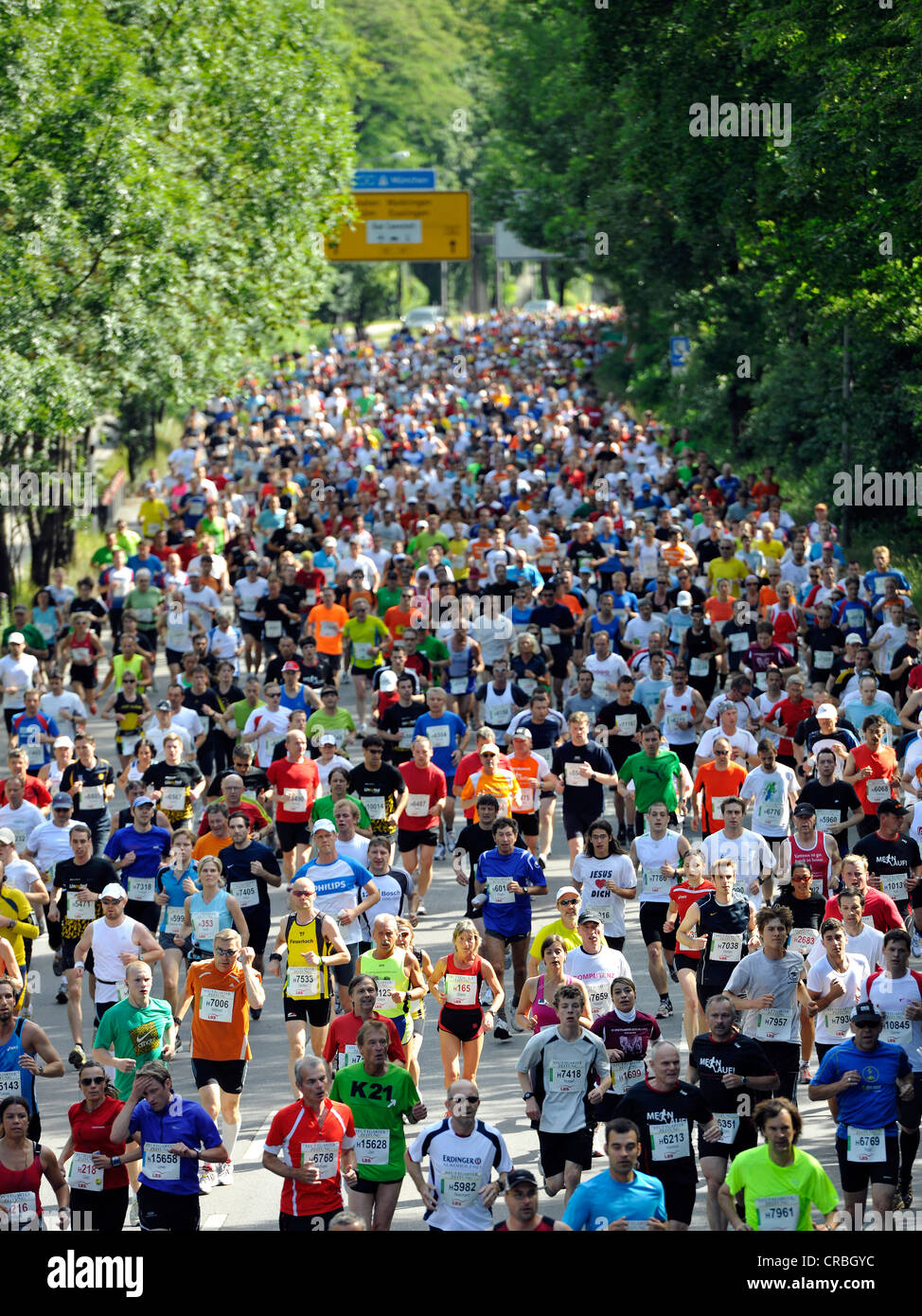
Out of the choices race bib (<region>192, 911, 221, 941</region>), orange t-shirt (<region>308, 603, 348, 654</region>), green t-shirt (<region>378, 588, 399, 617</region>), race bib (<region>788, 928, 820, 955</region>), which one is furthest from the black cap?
green t-shirt (<region>378, 588, 399, 617</region>)

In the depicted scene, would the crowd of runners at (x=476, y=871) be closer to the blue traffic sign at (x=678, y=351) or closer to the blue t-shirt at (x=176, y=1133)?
the blue t-shirt at (x=176, y=1133)

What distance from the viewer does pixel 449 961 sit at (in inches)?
428

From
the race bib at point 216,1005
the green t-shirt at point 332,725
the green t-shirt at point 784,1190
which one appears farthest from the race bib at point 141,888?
the green t-shirt at point 784,1190

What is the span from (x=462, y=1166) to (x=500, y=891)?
12.2 feet

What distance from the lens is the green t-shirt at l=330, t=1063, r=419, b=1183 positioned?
9.08 m

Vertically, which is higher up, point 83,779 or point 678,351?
point 678,351

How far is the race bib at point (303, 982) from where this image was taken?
11.3 metres

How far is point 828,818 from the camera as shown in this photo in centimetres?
1348

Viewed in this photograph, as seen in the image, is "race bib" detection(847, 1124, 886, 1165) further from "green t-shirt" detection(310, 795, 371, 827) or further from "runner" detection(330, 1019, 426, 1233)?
"green t-shirt" detection(310, 795, 371, 827)

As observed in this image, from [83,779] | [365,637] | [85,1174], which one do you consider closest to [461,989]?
[85,1174]

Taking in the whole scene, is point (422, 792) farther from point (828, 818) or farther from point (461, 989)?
point (461, 989)

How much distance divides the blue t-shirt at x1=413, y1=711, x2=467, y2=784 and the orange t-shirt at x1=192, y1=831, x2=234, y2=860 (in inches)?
125

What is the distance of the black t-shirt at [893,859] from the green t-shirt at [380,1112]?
4239 millimetres
